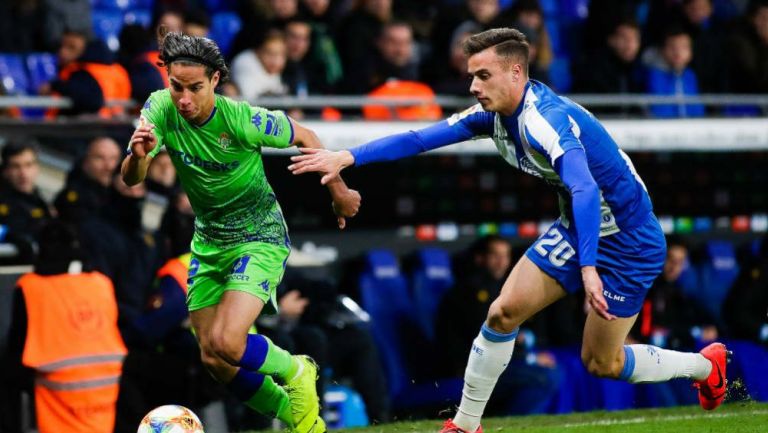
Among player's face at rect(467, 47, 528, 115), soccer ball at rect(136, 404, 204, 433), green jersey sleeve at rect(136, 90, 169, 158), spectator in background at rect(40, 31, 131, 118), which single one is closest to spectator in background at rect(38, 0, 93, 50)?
spectator in background at rect(40, 31, 131, 118)

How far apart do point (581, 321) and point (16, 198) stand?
491 cm

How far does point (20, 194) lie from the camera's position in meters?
10.2

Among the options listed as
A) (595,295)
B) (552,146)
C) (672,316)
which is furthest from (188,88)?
(672,316)

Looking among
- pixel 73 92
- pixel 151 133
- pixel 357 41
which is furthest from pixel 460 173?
pixel 151 133

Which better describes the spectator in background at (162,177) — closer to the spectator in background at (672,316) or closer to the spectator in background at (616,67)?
the spectator in background at (672,316)

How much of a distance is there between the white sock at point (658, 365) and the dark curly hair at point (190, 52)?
247cm

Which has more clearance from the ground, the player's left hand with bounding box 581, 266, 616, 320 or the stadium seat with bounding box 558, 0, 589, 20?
the stadium seat with bounding box 558, 0, 589, 20

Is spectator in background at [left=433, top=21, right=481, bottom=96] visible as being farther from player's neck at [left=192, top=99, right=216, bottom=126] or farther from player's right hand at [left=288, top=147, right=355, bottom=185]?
player's right hand at [left=288, top=147, right=355, bottom=185]

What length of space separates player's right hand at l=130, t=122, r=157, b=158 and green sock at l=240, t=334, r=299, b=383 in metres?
1.07

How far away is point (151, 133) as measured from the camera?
688 centimetres

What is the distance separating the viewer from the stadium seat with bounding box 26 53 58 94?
11.8 m

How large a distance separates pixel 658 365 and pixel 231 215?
7.43 ft

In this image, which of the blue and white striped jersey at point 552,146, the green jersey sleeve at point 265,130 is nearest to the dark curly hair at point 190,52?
the green jersey sleeve at point 265,130

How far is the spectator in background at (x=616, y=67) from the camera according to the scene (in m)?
13.3
